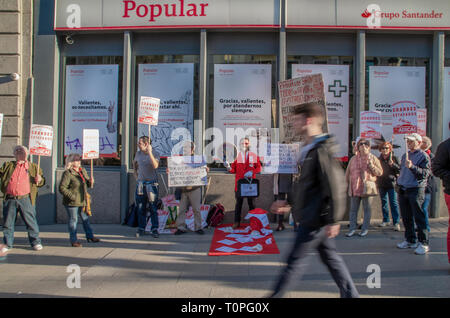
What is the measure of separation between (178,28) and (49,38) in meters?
3.22

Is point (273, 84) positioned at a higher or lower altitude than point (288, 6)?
lower

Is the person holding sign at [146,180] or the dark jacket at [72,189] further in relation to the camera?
the person holding sign at [146,180]

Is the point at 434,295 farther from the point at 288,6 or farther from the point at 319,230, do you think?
the point at 288,6

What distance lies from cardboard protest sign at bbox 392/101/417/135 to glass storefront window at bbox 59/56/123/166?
20.6 feet

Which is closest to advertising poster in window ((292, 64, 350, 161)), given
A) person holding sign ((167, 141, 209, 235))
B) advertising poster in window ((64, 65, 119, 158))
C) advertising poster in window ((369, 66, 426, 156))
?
advertising poster in window ((369, 66, 426, 156))

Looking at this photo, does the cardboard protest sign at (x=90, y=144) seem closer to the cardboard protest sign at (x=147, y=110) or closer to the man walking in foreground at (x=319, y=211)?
the cardboard protest sign at (x=147, y=110)

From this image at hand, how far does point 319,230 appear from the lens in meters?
3.86

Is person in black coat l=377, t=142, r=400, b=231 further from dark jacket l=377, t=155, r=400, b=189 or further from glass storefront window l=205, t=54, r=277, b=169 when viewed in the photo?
glass storefront window l=205, t=54, r=277, b=169

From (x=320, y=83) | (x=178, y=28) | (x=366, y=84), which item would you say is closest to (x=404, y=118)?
(x=320, y=83)

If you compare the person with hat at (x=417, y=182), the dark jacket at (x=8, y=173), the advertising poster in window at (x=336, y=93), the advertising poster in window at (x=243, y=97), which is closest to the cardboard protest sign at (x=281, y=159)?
the advertising poster in window at (x=243, y=97)

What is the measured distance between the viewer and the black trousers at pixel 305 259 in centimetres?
382

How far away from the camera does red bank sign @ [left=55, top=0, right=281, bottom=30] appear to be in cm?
925

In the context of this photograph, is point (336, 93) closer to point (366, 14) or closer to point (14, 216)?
point (366, 14)

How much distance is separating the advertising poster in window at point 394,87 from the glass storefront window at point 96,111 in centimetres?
627
